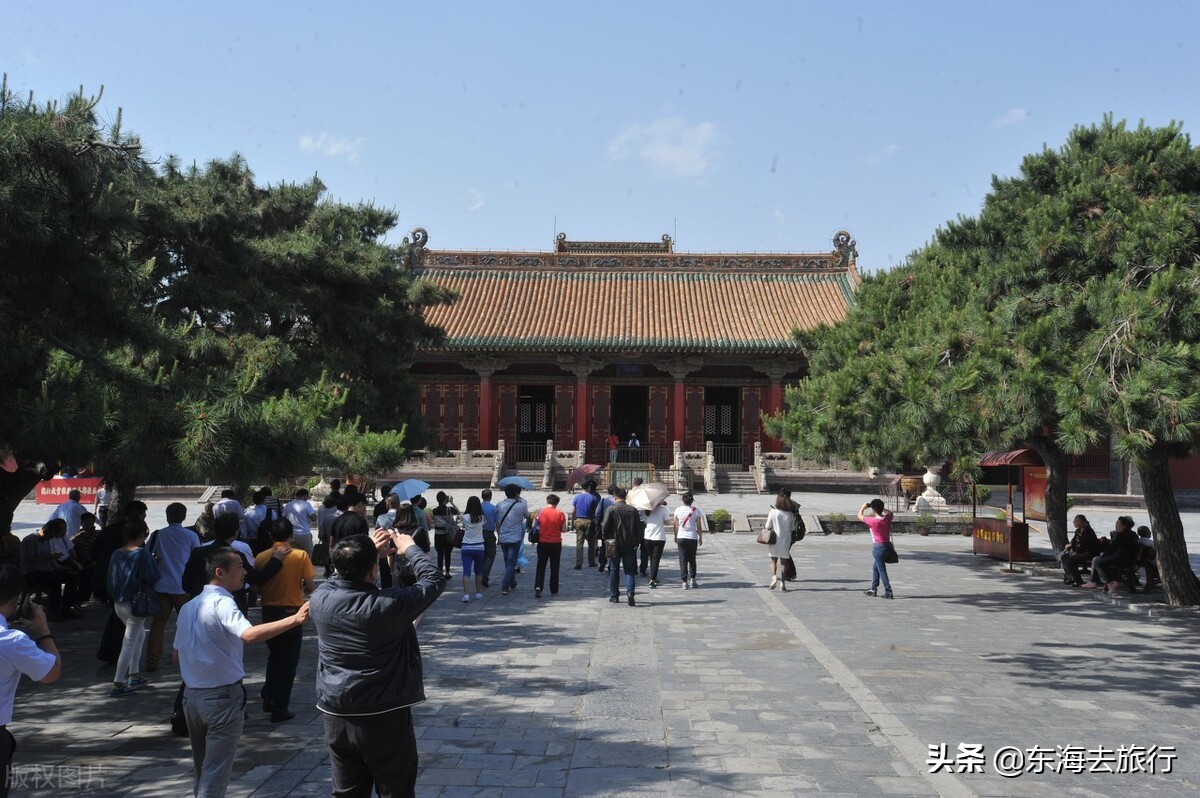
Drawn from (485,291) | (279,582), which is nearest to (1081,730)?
(279,582)

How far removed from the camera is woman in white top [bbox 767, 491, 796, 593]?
11.9 m

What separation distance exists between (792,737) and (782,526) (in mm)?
6415

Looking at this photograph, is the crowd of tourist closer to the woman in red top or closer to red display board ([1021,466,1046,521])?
the woman in red top

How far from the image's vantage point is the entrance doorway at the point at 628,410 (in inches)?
1414

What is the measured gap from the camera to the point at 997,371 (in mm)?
A: 8562

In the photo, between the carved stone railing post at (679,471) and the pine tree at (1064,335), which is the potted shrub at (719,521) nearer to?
the pine tree at (1064,335)

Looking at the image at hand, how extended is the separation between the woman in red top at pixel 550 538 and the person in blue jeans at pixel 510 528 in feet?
0.83

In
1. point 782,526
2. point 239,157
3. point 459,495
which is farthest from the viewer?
point 459,495

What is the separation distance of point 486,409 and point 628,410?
606 centimetres

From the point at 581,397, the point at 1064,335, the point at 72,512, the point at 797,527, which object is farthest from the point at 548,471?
the point at 1064,335

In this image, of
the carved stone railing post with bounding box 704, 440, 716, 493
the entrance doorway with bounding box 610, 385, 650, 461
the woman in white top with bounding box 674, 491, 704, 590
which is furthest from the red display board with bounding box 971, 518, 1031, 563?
the entrance doorway with bounding box 610, 385, 650, 461

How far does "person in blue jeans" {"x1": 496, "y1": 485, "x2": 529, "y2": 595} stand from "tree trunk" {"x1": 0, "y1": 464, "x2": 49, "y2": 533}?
4.90 meters

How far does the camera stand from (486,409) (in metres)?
33.1

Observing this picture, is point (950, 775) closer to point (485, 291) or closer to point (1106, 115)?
point (1106, 115)
